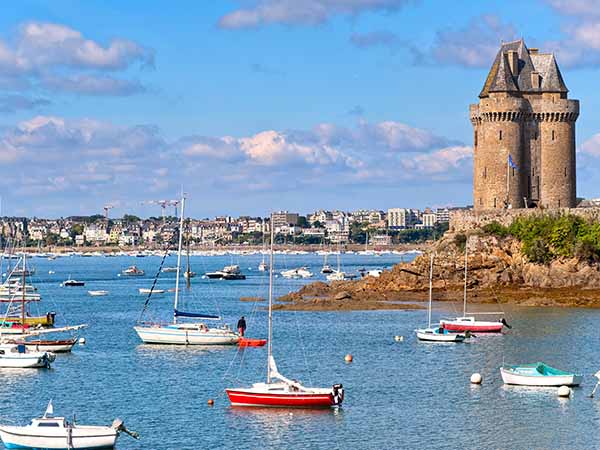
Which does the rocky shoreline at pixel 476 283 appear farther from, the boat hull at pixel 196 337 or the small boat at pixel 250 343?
the boat hull at pixel 196 337

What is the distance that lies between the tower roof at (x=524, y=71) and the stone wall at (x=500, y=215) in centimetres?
882

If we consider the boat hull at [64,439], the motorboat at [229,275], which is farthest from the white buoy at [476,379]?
the motorboat at [229,275]

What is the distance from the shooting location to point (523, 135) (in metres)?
89.8

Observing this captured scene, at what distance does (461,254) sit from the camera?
87.3 meters

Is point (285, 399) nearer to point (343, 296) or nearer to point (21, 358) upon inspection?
point (21, 358)

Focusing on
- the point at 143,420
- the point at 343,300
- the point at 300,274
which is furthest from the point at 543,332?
the point at 300,274

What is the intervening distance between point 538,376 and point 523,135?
→ 47368 millimetres

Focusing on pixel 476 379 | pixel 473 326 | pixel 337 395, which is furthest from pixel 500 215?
pixel 337 395

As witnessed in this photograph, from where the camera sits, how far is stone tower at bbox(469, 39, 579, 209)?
88.9m

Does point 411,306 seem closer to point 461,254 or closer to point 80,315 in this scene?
point 461,254

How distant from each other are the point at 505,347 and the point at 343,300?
25.3 metres

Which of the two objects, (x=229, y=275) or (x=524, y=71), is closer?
(x=524, y=71)

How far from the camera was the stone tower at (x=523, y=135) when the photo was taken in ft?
292

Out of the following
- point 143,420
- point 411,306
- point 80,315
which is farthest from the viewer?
point 80,315
